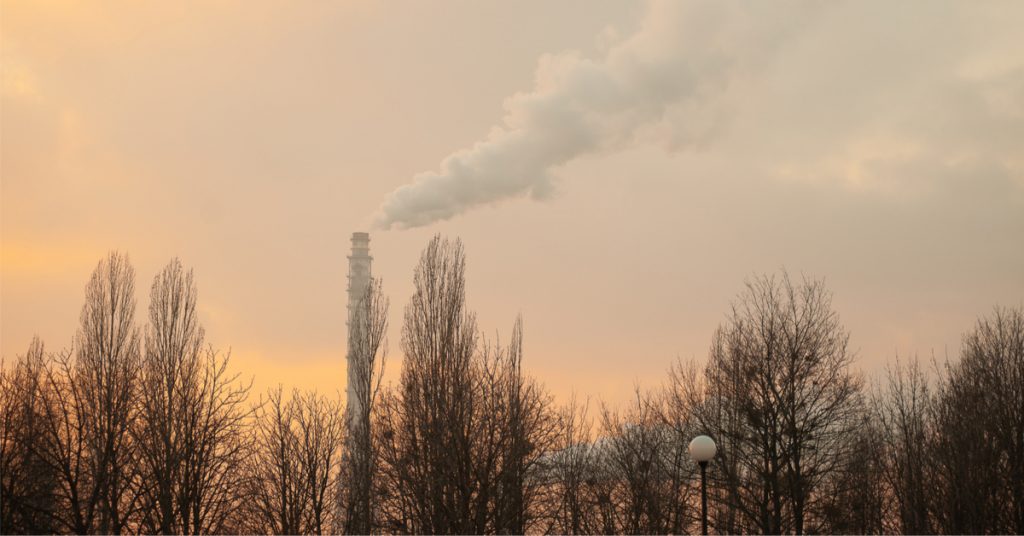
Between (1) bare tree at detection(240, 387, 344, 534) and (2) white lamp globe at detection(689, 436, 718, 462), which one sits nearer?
(2) white lamp globe at detection(689, 436, 718, 462)

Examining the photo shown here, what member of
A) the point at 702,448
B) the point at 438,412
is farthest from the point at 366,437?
the point at 702,448

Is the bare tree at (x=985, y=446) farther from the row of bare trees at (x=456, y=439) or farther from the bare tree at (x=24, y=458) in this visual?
the bare tree at (x=24, y=458)

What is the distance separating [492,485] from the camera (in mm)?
24594

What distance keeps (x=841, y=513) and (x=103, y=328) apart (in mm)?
21530

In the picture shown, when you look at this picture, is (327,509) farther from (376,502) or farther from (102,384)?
(102,384)

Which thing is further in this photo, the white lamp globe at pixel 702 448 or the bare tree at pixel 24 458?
the bare tree at pixel 24 458

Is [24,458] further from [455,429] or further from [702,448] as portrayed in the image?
[702,448]

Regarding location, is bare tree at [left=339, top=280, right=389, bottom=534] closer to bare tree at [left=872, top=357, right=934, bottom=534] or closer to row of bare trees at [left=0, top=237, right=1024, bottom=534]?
row of bare trees at [left=0, top=237, right=1024, bottom=534]

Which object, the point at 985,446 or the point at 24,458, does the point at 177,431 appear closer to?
the point at 24,458

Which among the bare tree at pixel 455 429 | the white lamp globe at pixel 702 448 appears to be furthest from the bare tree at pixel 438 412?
the white lamp globe at pixel 702 448

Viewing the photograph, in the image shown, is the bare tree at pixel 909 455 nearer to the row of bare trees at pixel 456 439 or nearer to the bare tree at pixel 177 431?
the row of bare trees at pixel 456 439

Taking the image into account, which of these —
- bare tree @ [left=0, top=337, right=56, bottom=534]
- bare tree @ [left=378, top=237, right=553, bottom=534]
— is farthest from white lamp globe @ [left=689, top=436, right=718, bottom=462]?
bare tree @ [left=0, top=337, right=56, bottom=534]

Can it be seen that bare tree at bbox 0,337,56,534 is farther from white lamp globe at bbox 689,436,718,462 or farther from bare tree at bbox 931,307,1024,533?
bare tree at bbox 931,307,1024,533

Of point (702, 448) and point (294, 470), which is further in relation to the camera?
point (294, 470)
